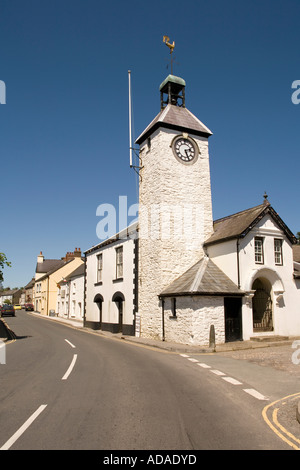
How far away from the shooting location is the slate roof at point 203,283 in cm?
1875

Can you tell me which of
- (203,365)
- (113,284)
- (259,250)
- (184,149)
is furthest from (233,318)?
(184,149)

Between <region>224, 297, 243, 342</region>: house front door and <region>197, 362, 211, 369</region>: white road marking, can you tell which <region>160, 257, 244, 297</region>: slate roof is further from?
<region>197, 362, 211, 369</region>: white road marking

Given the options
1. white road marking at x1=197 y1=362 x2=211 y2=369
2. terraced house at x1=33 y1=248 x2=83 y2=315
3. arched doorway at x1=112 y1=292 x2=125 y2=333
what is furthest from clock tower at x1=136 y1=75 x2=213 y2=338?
terraced house at x1=33 y1=248 x2=83 y2=315

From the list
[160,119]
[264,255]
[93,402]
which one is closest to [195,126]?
[160,119]

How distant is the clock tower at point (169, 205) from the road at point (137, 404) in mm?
9403

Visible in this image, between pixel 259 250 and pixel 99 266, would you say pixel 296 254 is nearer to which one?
pixel 259 250

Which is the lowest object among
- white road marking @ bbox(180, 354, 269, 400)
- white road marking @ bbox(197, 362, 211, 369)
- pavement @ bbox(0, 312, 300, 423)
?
pavement @ bbox(0, 312, 300, 423)

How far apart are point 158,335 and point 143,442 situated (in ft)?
54.1

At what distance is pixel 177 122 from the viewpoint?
81.5 feet

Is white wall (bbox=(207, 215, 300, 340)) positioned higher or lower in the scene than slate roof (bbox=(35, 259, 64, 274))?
lower

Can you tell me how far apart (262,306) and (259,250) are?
12.0 ft

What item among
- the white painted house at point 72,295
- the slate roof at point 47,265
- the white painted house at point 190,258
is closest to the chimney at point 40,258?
the slate roof at point 47,265

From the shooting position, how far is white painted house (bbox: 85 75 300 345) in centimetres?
1948

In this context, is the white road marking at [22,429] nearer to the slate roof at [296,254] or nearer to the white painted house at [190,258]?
the white painted house at [190,258]
